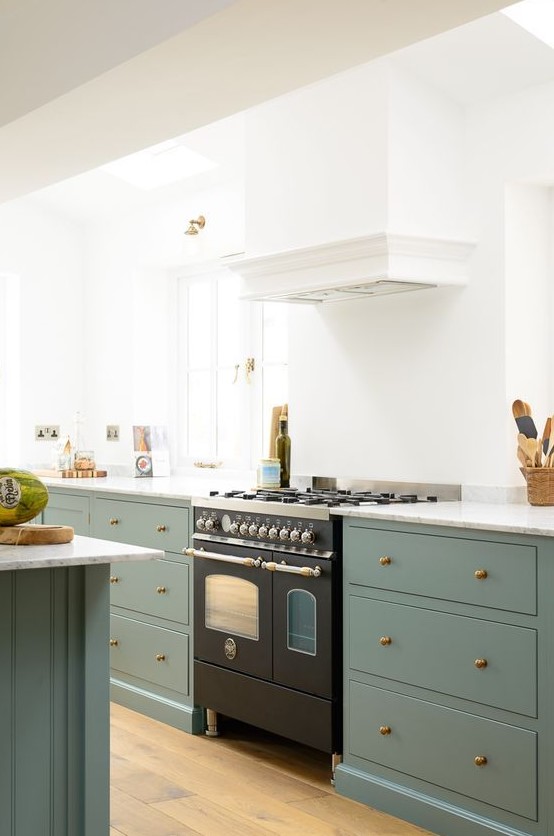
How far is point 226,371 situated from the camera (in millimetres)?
5480

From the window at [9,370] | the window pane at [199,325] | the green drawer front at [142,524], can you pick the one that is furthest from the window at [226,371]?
the window at [9,370]

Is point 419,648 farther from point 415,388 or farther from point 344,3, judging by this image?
point 344,3

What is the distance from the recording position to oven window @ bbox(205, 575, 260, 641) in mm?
3846

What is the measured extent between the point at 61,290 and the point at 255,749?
3157 millimetres

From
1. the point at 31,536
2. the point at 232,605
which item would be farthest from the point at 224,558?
the point at 31,536

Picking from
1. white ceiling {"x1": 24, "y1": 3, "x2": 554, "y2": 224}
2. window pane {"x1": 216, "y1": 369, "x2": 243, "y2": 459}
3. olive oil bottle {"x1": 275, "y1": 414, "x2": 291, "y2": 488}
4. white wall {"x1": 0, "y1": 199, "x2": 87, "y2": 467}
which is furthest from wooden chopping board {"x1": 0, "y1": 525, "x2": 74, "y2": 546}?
white wall {"x1": 0, "y1": 199, "x2": 87, "y2": 467}

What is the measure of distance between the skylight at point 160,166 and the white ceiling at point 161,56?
1.60 metres

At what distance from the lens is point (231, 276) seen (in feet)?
17.9

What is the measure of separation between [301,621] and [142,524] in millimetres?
1143

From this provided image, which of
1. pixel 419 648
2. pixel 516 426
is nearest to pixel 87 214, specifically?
pixel 516 426

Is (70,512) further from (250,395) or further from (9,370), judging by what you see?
(9,370)

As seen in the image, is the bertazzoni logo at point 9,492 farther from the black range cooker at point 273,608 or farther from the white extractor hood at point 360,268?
the white extractor hood at point 360,268

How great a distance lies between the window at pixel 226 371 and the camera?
204 inches

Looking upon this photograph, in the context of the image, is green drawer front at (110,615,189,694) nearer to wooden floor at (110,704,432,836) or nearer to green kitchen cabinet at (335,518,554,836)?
wooden floor at (110,704,432,836)
